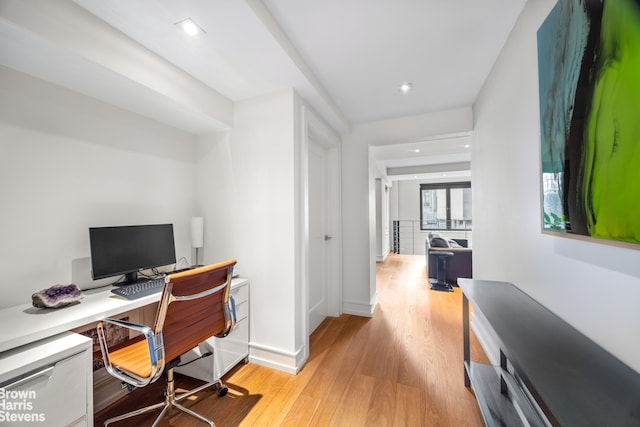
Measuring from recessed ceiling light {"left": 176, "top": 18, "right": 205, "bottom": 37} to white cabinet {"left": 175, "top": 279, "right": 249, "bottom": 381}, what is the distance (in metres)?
1.76

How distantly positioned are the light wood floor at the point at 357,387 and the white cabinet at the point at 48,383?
66cm

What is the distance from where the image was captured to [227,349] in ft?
6.15

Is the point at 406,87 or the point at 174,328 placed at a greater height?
the point at 406,87

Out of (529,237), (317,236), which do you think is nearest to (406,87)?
(529,237)

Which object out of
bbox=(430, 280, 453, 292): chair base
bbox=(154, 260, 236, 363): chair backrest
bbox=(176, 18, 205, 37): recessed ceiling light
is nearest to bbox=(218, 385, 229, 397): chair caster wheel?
bbox=(154, 260, 236, 363): chair backrest

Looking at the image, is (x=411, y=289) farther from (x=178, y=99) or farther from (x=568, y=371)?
(x=178, y=99)

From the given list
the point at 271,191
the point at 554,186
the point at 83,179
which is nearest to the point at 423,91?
the point at 554,186

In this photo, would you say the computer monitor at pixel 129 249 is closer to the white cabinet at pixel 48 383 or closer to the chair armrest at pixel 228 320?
the white cabinet at pixel 48 383

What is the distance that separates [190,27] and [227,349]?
223 centimetres

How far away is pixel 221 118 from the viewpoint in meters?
2.14

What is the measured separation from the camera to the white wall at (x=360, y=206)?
301 centimetres

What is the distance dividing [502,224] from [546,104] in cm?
98

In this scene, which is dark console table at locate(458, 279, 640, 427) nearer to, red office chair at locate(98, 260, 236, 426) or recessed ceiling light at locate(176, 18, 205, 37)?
red office chair at locate(98, 260, 236, 426)

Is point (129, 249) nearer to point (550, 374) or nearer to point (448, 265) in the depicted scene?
point (550, 374)
